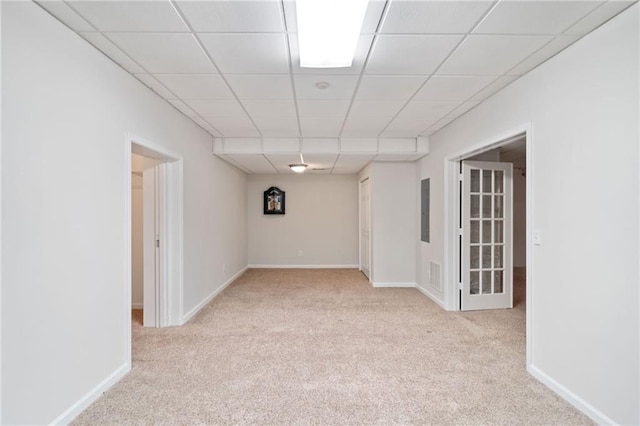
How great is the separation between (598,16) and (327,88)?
1.84 meters

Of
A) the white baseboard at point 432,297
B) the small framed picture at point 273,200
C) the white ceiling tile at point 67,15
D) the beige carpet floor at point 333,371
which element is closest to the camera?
the white ceiling tile at point 67,15

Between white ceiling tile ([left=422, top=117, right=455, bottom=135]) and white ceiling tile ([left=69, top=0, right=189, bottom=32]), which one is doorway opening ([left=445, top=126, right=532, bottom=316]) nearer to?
white ceiling tile ([left=422, top=117, right=455, bottom=135])

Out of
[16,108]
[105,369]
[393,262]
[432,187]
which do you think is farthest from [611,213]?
[393,262]

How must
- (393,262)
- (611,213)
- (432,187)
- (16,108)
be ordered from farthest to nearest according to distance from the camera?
(393,262) < (432,187) < (611,213) < (16,108)

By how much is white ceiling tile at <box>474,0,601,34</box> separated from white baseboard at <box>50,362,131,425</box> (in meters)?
3.36

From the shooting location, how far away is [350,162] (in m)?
5.66

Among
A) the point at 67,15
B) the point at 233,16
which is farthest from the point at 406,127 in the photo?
the point at 67,15

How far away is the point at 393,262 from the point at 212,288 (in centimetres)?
294

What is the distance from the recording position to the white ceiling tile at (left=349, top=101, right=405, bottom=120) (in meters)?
3.28

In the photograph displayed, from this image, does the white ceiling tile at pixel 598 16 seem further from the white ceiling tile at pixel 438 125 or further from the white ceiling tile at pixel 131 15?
the white ceiling tile at pixel 131 15

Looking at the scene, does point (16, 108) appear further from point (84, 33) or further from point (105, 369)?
point (105, 369)

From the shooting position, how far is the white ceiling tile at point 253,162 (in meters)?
4.99

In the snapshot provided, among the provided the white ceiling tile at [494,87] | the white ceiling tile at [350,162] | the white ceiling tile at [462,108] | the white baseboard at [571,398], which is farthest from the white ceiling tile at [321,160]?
the white baseboard at [571,398]

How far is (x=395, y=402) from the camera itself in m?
2.15
